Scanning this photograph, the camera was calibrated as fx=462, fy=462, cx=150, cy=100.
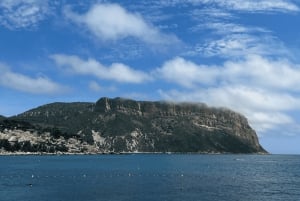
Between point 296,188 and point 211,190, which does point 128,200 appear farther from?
point 296,188

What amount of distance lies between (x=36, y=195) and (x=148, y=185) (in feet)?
110

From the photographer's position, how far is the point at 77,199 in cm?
9406

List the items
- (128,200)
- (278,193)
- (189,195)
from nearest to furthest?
(128,200)
(189,195)
(278,193)

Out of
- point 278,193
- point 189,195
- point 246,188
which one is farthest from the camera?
point 246,188

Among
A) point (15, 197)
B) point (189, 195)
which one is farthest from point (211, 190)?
point (15, 197)

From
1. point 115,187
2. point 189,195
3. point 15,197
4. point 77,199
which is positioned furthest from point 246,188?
point 15,197

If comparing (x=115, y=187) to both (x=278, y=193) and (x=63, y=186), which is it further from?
(x=278, y=193)

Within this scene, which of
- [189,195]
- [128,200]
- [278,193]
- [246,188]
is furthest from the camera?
[246,188]

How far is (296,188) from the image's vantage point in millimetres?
123750

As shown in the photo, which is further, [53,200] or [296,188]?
[296,188]

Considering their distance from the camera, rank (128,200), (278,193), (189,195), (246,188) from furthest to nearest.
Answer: (246,188) < (278,193) < (189,195) < (128,200)

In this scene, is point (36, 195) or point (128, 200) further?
point (36, 195)

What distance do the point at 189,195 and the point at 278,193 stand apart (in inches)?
938

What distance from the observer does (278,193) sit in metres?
110
